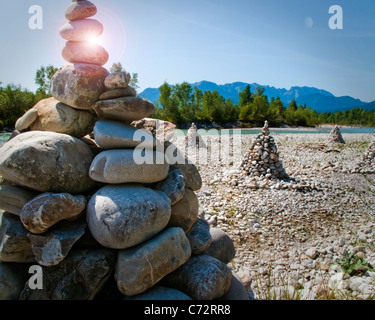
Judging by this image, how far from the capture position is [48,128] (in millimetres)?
4305

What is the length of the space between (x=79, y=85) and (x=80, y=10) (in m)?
1.18

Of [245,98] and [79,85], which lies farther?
[245,98]

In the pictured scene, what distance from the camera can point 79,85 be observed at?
13.5 ft

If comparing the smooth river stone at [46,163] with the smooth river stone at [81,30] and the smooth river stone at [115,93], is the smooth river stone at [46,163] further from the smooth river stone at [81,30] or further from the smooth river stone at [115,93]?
the smooth river stone at [81,30]

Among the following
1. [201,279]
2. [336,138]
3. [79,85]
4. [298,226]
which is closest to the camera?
[201,279]

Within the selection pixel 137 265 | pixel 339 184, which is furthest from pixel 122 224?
pixel 339 184

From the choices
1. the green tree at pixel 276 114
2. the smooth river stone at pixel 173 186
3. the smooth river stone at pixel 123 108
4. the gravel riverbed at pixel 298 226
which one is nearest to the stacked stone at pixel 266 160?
the gravel riverbed at pixel 298 226

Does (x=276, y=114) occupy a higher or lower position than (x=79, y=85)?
higher

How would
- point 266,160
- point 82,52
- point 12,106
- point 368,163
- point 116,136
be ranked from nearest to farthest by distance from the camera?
point 116,136
point 82,52
point 266,160
point 368,163
point 12,106

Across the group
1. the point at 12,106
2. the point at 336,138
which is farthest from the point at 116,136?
the point at 12,106

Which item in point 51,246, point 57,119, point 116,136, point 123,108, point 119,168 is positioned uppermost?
point 123,108

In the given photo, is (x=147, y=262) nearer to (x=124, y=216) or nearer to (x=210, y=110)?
(x=124, y=216)

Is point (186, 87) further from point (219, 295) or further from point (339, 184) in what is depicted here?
Answer: point (219, 295)

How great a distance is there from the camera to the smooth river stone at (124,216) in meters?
3.31
